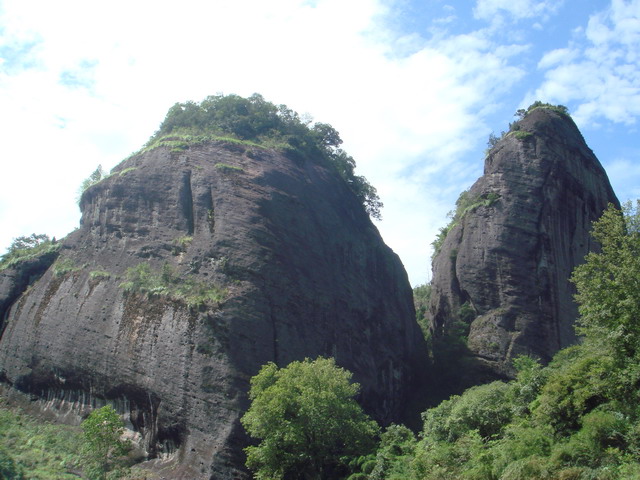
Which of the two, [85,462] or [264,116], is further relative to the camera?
[264,116]

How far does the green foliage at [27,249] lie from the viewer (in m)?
43.7

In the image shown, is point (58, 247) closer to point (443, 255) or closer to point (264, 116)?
point (264, 116)

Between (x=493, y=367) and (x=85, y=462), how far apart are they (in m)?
27.9

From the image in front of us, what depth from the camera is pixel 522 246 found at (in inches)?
1777

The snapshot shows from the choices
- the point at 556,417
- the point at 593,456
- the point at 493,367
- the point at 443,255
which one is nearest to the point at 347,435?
the point at 556,417

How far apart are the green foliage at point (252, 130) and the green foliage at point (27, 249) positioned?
11009 millimetres

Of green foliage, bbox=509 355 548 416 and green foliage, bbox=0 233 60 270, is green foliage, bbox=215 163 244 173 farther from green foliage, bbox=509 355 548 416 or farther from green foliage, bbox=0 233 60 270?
green foliage, bbox=509 355 548 416

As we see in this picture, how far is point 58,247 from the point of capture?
4341 cm

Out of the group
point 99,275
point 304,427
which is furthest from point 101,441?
point 99,275

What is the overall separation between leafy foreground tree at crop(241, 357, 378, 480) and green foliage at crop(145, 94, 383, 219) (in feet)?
77.7

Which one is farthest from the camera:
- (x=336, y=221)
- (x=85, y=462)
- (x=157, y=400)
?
(x=336, y=221)

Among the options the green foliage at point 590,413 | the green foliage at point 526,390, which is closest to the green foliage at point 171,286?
the green foliage at point 590,413

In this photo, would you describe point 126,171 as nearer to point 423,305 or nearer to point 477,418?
point 477,418

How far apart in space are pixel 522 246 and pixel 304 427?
86.3 feet
